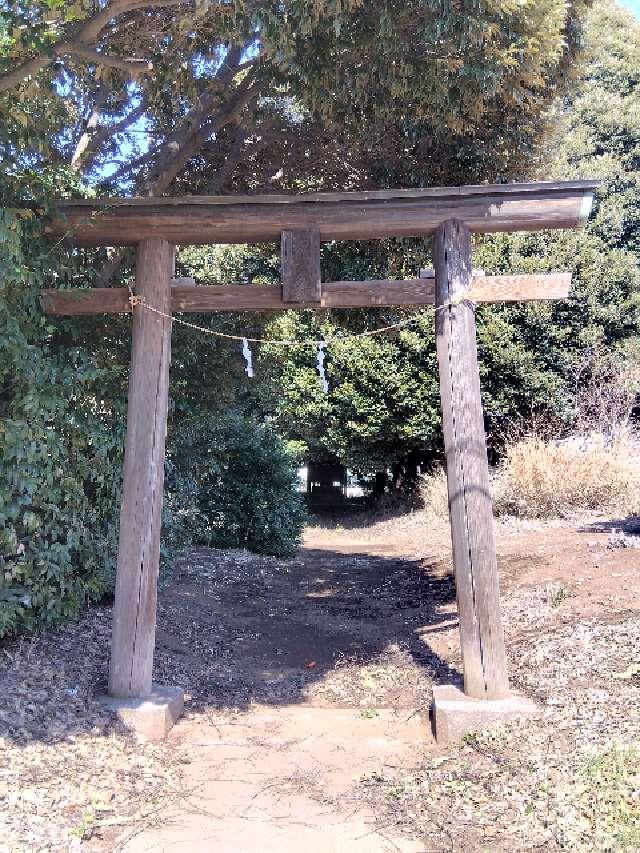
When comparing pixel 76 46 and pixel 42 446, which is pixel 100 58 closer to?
pixel 76 46

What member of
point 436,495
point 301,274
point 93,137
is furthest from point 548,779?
point 436,495

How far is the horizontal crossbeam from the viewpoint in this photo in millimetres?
4867

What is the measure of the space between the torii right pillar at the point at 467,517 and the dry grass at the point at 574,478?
7910 mm

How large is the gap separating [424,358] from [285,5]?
13520mm

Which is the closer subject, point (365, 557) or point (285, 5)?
point (285, 5)

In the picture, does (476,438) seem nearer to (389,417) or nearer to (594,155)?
(389,417)

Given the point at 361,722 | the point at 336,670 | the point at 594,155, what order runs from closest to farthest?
the point at 361,722, the point at 336,670, the point at 594,155

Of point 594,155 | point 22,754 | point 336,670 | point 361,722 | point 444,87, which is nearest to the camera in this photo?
point 22,754

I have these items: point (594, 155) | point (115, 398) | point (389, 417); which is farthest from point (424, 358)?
point (115, 398)

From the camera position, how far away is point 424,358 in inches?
710

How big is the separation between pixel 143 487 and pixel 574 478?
9081 mm

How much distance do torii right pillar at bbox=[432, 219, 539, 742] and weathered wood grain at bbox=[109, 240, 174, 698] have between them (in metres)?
1.80

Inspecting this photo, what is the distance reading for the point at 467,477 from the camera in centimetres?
470

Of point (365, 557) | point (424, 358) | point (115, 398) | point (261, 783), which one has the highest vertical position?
point (424, 358)
